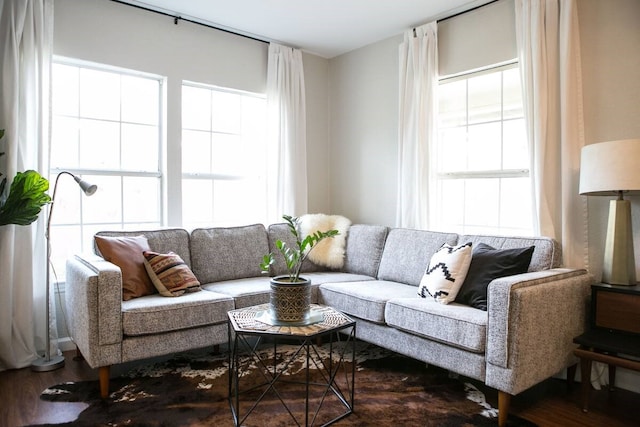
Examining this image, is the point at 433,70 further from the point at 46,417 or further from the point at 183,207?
the point at 46,417

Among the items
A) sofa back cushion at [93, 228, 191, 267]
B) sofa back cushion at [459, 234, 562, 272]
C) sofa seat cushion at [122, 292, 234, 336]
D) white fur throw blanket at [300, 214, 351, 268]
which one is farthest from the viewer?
white fur throw blanket at [300, 214, 351, 268]

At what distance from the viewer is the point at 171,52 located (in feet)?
12.3

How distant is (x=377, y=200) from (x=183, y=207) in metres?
1.81

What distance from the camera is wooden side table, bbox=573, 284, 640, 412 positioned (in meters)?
2.27

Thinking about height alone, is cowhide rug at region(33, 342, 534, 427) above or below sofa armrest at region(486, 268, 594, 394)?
below

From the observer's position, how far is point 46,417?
2244 millimetres

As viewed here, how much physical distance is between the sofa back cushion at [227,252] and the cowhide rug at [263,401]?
2.29 feet

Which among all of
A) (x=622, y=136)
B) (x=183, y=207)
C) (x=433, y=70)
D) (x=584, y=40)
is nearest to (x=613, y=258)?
(x=622, y=136)

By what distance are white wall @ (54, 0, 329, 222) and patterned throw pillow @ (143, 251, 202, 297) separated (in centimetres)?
83

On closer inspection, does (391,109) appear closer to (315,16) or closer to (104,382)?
(315,16)

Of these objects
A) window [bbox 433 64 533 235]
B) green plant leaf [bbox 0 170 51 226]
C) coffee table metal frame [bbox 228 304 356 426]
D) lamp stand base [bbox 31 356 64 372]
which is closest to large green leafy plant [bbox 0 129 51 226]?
green plant leaf [bbox 0 170 51 226]

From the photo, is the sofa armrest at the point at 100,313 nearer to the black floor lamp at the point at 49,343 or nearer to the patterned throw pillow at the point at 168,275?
the patterned throw pillow at the point at 168,275

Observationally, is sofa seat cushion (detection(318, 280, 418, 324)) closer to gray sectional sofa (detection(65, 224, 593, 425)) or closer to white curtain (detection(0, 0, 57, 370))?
gray sectional sofa (detection(65, 224, 593, 425))

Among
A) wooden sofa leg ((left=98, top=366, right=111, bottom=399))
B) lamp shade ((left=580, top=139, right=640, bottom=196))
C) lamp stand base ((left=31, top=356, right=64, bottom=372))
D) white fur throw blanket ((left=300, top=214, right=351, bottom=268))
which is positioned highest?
lamp shade ((left=580, top=139, right=640, bottom=196))
